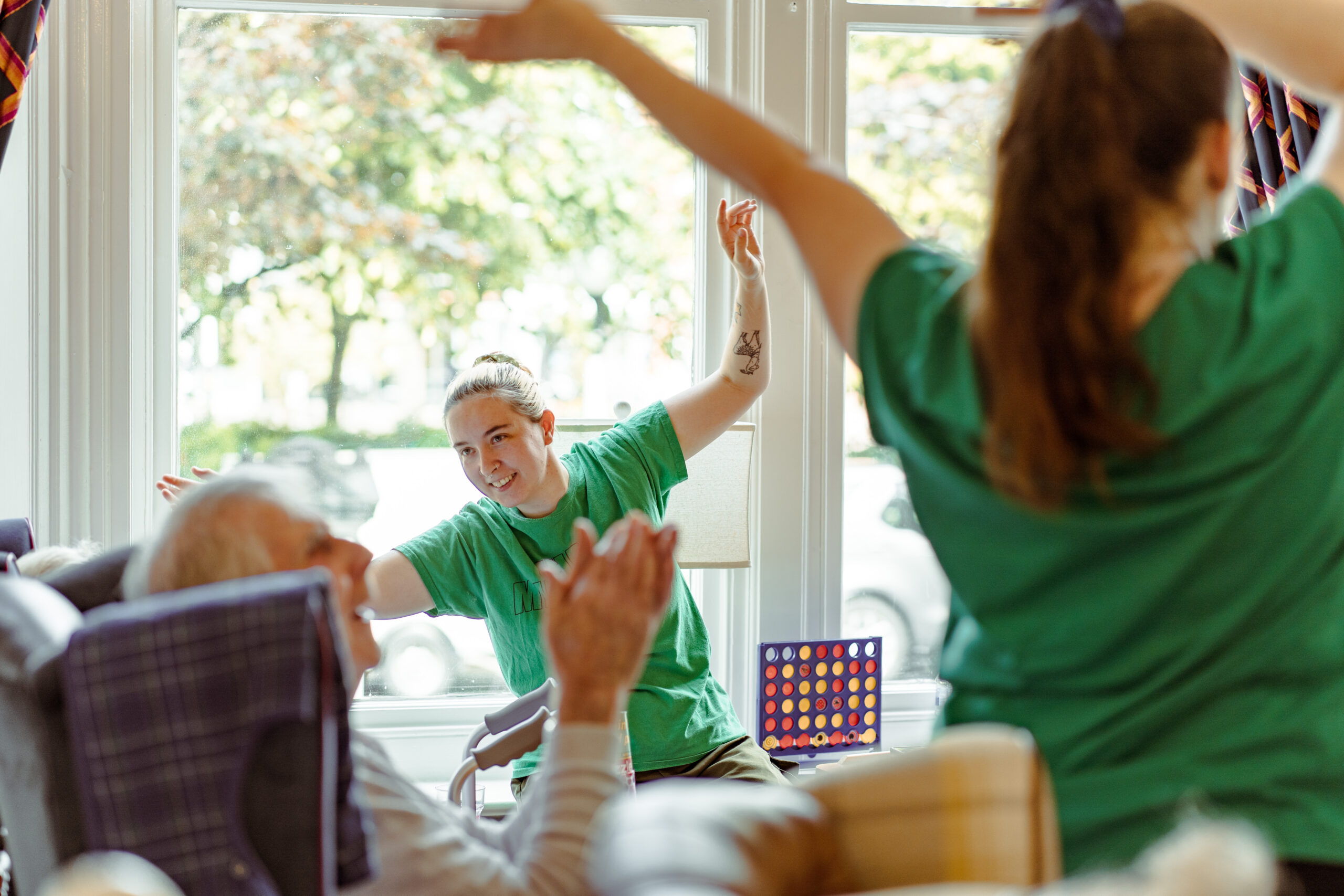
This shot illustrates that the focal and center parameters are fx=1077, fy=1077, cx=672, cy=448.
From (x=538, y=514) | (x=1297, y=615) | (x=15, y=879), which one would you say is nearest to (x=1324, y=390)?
(x=1297, y=615)

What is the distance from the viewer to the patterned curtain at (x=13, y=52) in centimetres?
196

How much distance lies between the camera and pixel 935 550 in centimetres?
80

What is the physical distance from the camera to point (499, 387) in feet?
7.13

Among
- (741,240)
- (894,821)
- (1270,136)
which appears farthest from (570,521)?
(1270,136)

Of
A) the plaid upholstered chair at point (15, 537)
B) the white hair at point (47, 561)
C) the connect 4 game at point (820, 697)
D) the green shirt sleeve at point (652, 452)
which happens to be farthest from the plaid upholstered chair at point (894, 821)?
the connect 4 game at point (820, 697)

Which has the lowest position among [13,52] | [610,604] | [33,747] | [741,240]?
[33,747]

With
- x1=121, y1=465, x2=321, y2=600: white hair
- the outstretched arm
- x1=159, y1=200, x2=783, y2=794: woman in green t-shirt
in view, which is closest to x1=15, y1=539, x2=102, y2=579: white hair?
x1=121, y1=465, x2=321, y2=600: white hair

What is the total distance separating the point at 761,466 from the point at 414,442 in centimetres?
80

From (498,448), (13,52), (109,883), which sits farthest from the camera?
(498,448)

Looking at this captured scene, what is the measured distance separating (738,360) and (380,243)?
859 millimetres

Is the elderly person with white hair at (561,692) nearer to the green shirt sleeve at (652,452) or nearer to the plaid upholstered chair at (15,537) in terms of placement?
the plaid upholstered chair at (15,537)

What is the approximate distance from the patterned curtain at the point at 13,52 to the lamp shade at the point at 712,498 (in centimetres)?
118

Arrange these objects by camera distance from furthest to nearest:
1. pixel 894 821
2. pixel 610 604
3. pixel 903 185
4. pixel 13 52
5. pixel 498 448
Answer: pixel 903 185, pixel 498 448, pixel 13 52, pixel 610 604, pixel 894 821

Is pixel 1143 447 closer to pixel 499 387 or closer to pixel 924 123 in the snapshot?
pixel 499 387
